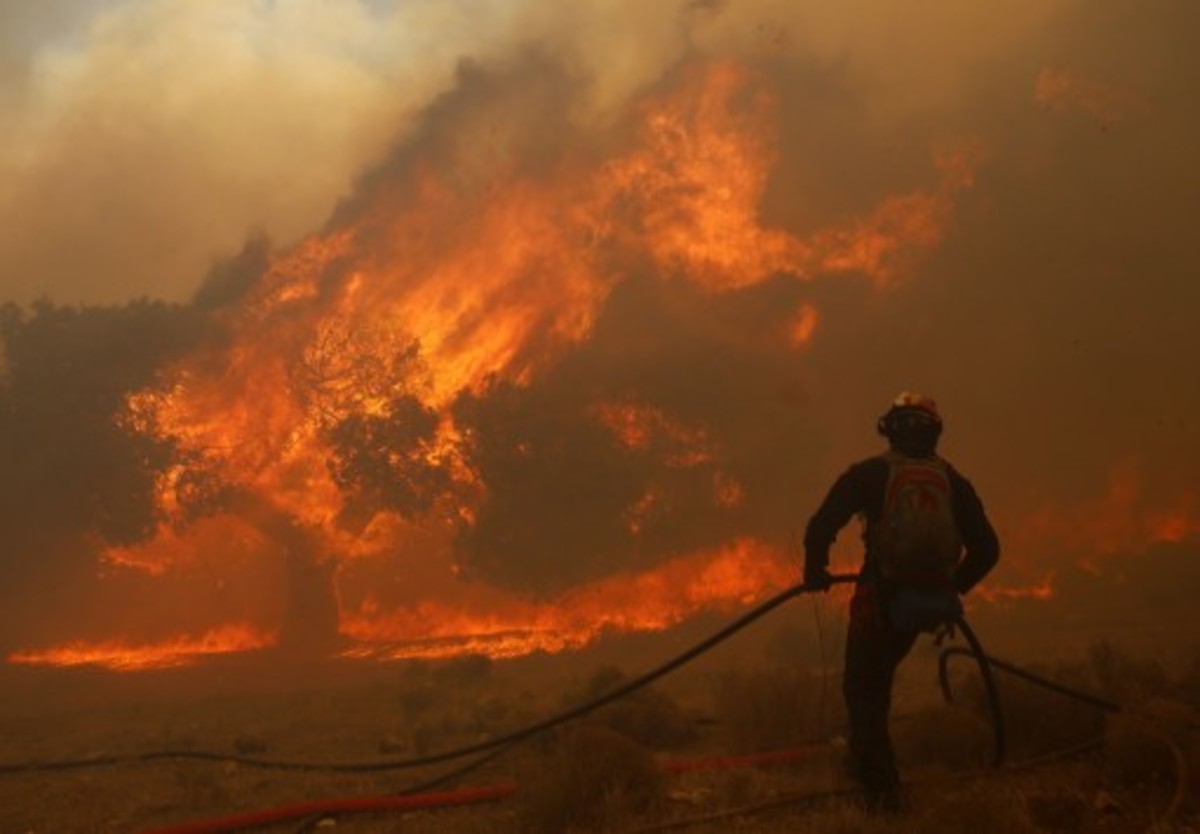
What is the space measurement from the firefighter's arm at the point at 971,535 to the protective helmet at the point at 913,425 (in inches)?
11.4

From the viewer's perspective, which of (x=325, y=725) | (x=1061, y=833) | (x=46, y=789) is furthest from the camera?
(x=325, y=725)

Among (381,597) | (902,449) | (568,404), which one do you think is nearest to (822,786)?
(902,449)

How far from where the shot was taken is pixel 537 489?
124 ft

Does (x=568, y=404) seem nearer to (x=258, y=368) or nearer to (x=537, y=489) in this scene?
(x=537, y=489)

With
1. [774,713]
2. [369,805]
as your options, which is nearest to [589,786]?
[369,805]

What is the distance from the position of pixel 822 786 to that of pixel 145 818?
6825 millimetres

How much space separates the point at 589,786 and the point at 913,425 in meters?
3.67

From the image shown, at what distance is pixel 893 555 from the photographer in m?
5.43

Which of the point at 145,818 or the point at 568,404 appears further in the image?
the point at 568,404

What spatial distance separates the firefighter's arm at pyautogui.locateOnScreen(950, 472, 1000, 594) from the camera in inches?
225

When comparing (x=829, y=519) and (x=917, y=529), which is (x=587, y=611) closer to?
(x=829, y=519)

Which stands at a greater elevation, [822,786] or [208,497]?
[208,497]

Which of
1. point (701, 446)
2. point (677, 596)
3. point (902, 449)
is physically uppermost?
point (701, 446)

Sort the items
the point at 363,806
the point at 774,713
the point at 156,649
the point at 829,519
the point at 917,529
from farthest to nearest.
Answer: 1. the point at 156,649
2. the point at 774,713
3. the point at 363,806
4. the point at 829,519
5. the point at 917,529
